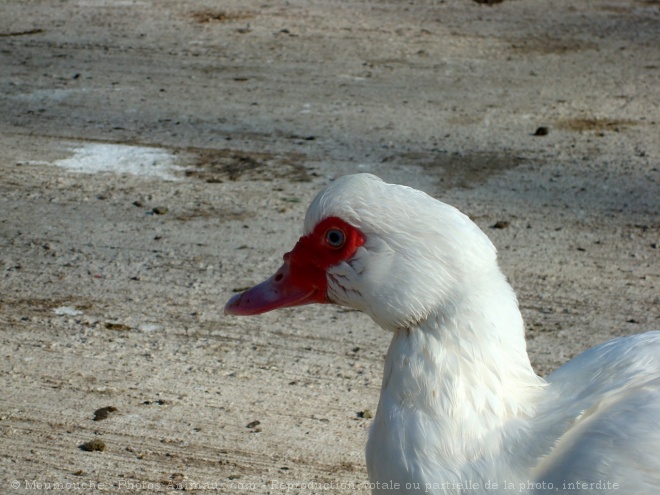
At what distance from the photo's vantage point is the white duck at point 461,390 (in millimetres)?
2439

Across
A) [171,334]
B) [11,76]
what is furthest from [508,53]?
[171,334]

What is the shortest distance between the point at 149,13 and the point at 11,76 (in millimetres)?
1563

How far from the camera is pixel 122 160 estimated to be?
19.4 feet

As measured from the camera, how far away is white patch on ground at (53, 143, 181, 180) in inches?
228

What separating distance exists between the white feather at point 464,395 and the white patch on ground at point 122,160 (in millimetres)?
3346

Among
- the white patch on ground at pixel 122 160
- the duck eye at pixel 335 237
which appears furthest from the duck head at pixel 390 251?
the white patch on ground at pixel 122 160

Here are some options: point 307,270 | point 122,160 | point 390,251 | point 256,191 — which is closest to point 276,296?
point 307,270

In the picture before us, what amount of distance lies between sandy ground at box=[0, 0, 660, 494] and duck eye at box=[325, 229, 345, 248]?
1.15 m

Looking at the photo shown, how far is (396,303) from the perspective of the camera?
254 centimetres

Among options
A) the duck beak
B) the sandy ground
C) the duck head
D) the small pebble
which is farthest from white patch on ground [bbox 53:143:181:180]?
the duck head

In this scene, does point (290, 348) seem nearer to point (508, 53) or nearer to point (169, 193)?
point (169, 193)

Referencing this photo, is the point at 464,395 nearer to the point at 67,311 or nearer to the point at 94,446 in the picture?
the point at 94,446

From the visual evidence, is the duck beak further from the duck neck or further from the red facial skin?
the duck neck

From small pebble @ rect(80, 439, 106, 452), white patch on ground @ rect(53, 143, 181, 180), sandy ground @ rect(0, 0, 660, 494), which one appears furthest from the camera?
white patch on ground @ rect(53, 143, 181, 180)
